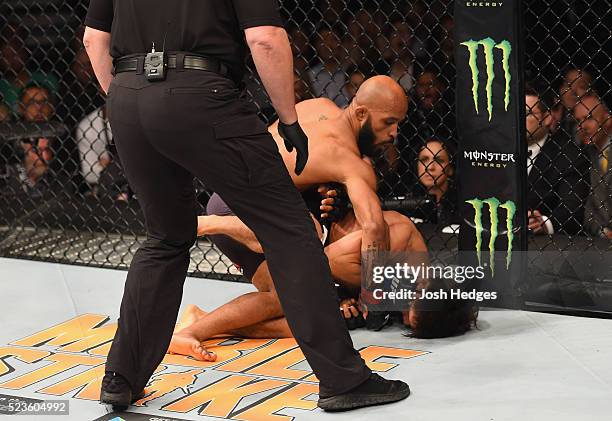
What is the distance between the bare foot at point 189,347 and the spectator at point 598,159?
1.30 meters

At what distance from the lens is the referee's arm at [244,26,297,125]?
70.5 inches

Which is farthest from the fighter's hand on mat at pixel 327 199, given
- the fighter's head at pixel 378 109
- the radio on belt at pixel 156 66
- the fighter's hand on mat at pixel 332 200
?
the radio on belt at pixel 156 66

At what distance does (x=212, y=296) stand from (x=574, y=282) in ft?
3.31

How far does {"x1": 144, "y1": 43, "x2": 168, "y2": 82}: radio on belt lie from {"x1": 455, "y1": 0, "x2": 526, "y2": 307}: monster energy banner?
3.43ft

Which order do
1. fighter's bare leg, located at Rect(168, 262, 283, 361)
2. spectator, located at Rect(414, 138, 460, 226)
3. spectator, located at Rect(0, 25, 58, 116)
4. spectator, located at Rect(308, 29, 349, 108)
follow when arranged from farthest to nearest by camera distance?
spectator, located at Rect(0, 25, 58, 116)
spectator, located at Rect(308, 29, 349, 108)
spectator, located at Rect(414, 138, 460, 226)
fighter's bare leg, located at Rect(168, 262, 283, 361)

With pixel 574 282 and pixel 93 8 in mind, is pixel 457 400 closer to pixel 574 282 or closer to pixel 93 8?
pixel 574 282

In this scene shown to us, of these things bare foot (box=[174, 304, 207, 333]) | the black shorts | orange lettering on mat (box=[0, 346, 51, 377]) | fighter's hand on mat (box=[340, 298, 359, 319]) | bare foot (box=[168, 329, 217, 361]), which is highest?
the black shorts

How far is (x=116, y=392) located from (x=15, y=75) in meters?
2.50

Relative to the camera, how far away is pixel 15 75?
4164 millimetres

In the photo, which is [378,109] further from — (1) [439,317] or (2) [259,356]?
(2) [259,356]

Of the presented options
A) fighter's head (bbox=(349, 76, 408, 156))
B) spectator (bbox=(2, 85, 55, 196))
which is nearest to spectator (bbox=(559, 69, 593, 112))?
fighter's head (bbox=(349, 76, 408, 156))

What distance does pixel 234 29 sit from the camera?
1.87m

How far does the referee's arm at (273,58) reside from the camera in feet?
5.88

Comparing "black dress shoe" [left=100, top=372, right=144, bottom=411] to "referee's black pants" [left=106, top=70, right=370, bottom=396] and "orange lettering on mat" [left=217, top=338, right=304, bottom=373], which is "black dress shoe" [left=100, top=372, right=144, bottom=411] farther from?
"orange lettering on mat" [left=217, top=338, right=304, bottom=373]
